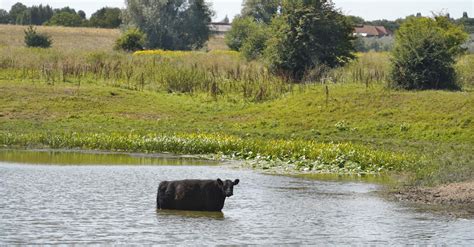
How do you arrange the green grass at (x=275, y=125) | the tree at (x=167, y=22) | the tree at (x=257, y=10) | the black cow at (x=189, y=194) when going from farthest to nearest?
the tree at (x=257, y=10), the tree at (x=167, y=22), the green grass at (x=275, y=125), the black cow at (x=189, y=194)

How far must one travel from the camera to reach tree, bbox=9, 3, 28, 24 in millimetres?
Result: 159875

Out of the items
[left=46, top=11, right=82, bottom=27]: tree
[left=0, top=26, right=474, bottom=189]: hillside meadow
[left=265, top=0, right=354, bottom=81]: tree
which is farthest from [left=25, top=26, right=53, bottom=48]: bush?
[left=46, top=11, right=82, bottom=27]: tree

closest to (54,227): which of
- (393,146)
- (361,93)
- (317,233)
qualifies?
(317,233)

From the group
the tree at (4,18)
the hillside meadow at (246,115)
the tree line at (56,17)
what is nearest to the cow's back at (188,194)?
the hillside meadow at (246,115)

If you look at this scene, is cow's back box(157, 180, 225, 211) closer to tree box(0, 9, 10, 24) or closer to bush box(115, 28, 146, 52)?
bush box(115, 28, 146, 52)

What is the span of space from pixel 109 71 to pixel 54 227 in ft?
115

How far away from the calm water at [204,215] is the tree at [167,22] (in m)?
72.6

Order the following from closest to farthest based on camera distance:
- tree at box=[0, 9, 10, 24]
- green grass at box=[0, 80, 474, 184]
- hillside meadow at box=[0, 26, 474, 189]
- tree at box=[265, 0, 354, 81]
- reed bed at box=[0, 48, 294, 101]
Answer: green grass at box=[0, 80, 474, 184] → hillside meadow at box=[0, 26, 474, 189] → reed bed at box=[0, 48, 294, 101] → tree at box=[265, 0, 354, 81] → tree at box=[0, 9, 10, 24]

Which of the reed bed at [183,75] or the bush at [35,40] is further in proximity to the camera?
the bush at [35,40]

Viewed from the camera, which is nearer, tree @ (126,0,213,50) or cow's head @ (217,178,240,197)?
cow's head @ (217,178,240,197)

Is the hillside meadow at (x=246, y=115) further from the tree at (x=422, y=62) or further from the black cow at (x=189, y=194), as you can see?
the black cow at (x=189, y=194)

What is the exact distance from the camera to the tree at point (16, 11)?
15988 centimetres

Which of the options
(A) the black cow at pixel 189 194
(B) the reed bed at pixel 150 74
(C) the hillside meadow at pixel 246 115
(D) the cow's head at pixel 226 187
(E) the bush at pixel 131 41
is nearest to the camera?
(D) the cow's head at pixel 226 187

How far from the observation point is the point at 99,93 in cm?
4575
